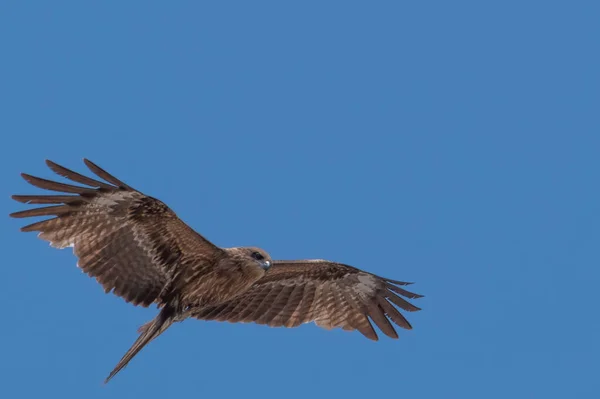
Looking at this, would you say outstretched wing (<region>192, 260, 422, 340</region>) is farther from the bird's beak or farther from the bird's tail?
the bird's tail

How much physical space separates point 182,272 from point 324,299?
2.65 meters

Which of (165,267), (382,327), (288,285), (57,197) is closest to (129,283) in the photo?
(165,267)

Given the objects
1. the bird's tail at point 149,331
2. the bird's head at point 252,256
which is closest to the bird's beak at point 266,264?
the bird's head at point 252,256

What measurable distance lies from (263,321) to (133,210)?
9.93 feet

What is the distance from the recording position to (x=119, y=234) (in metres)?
13.5

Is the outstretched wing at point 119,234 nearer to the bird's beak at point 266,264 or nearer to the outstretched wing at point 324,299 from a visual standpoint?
the bird's beak at point 266,264

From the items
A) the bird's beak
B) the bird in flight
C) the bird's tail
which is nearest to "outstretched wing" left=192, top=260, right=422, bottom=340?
the bird in flight

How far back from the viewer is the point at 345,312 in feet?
52.1

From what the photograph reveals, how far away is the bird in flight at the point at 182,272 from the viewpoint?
1326 cm

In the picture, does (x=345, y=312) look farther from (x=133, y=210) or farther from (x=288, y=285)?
(x=133, y=210)

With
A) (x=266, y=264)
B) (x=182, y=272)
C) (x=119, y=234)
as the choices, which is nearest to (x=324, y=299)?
(x=266, y=264)

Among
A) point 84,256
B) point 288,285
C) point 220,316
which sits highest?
point 288,285

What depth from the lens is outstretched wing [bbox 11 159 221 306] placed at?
1318cm

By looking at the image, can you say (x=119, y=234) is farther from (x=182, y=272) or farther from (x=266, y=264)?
(x=266, y=264)
